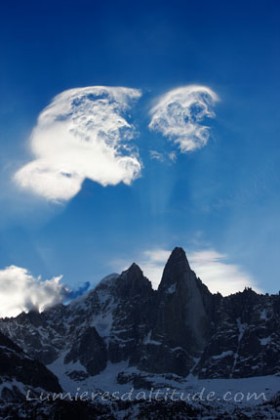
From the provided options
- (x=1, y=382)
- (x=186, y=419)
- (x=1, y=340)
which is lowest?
(x=186, y=419)

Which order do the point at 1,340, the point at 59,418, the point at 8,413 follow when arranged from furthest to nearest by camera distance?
the point at 1,340 < the point at 8,413 < the point at 59,418

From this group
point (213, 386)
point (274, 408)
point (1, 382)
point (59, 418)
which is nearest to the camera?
point (59, 418)

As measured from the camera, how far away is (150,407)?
53.4 meters

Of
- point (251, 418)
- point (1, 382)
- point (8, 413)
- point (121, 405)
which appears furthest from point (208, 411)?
point (1, 382)

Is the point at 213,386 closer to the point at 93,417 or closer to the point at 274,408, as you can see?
the point at 274,408

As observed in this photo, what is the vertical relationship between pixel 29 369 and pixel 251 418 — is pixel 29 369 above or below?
above

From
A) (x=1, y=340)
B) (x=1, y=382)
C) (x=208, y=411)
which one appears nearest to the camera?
(x=208, y=411)

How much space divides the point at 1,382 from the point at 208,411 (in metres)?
89.2

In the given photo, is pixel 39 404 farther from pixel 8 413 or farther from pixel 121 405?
pixel 121 405

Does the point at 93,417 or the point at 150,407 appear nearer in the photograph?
the point at 93,417

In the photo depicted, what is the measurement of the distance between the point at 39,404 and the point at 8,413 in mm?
3281

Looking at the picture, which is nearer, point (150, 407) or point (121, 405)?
point (150, 407)

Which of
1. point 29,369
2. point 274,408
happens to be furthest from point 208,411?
point 29,369

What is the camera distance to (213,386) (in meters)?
198
